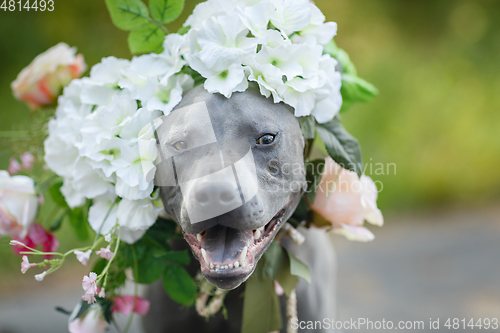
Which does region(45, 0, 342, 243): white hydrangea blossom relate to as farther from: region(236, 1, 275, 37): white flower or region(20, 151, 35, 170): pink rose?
region(20, 151, 35, 170): pink rose

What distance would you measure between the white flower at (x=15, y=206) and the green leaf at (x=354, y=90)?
80cm

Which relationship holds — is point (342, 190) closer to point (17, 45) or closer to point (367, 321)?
point (367, 321)

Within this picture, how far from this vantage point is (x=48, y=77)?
45.7 inches

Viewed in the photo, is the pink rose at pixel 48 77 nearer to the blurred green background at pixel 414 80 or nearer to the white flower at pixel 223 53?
the white flower at pixel 223 53

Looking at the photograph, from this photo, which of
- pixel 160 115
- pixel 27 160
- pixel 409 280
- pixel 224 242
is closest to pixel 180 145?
pixel 160 115

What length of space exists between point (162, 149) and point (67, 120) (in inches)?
10.9

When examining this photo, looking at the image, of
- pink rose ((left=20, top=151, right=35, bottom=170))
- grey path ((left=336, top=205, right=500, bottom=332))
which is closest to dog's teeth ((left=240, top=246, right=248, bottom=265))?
pink rose ((left=20, top=151, right=35, bottom=170))

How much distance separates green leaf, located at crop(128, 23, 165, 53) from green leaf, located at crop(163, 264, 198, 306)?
50 centimetres

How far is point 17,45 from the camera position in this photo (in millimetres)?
2928

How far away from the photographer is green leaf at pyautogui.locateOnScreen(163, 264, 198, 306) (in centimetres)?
96

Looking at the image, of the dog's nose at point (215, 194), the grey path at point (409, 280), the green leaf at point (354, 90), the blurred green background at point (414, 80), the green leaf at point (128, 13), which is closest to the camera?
the dog's nose at point (215, 194)

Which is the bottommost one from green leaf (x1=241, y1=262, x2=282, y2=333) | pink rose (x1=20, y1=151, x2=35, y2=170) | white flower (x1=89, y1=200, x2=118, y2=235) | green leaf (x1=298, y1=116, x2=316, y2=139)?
green leaf (x1=241, y1=262, x2=282, y2=333)

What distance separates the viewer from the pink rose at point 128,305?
39.3 inches

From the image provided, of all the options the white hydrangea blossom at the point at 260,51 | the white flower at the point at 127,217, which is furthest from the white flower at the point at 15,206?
the white hydrangea blossom at the point at 260,51
